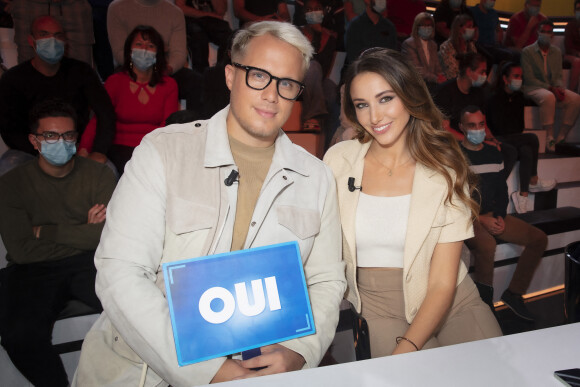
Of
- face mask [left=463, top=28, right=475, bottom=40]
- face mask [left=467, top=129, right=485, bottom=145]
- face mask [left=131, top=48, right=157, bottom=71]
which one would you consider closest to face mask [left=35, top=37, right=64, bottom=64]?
face mask [left=131, top=48, right=157, bottom=71]

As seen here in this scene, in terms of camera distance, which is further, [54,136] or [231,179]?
[54,136]

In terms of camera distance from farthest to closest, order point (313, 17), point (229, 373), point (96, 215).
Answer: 1. point (313, 17)
2. point (96, 215)
3. point (229, 373)

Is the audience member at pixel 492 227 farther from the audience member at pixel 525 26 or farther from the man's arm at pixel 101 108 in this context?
the man's arm at pixel 101 108

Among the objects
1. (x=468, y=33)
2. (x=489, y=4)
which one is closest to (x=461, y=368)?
(x=468, y=33)

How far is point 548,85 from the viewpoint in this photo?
4.93m

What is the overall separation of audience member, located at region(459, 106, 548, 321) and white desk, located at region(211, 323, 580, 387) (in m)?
2.74

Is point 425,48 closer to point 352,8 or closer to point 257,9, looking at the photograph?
point 352,8

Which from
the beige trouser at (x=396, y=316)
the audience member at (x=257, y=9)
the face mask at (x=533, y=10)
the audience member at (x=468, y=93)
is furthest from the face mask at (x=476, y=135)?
the face mask at (x=533, y=10)

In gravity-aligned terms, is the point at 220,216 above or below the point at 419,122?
below

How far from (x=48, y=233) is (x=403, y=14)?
3988 mm

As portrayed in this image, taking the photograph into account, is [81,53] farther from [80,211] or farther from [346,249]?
[346,249]

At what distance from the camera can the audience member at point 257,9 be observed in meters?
3.73

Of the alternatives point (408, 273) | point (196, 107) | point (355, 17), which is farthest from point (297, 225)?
point (355, 17)

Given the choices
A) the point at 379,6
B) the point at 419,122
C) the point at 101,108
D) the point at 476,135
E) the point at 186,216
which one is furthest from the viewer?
the point at 379,6
